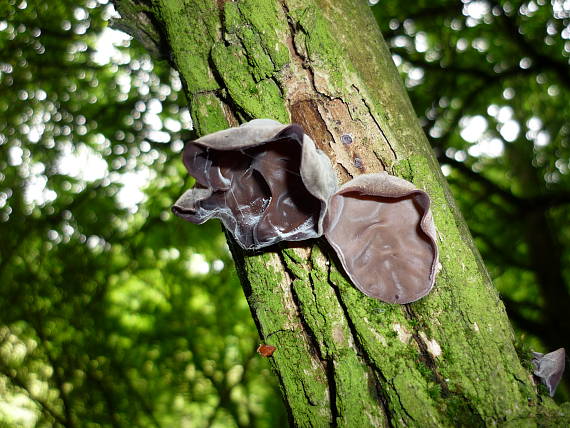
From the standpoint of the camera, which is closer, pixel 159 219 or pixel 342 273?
pixel 342 273

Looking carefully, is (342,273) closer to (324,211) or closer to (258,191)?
(324,211)

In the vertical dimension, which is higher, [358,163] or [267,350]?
[358,163]

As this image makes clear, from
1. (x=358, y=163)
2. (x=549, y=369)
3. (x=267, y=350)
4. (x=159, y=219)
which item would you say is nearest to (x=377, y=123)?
(x=358, y=163)

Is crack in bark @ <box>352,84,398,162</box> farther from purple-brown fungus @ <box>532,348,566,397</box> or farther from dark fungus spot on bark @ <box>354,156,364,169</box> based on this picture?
purple-brown fungus @ <box>532,348,566,397</box>

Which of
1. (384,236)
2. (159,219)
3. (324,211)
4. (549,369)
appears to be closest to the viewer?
(324,211)

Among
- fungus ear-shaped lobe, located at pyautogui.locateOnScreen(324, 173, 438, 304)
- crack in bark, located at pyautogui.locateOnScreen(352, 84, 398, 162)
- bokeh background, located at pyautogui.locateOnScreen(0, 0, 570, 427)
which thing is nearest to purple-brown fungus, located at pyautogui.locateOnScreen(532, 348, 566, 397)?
fungus ear-shaped lobe, located at pyautogui.locateOnScreen(324, 173, 438, 304)

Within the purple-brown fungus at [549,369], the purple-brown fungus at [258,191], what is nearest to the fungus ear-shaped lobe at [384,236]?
the purple-brown fungus at [258,191]

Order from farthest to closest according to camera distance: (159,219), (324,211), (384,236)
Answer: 1. (159,219)
2. (384,236)
3. (324,211)
